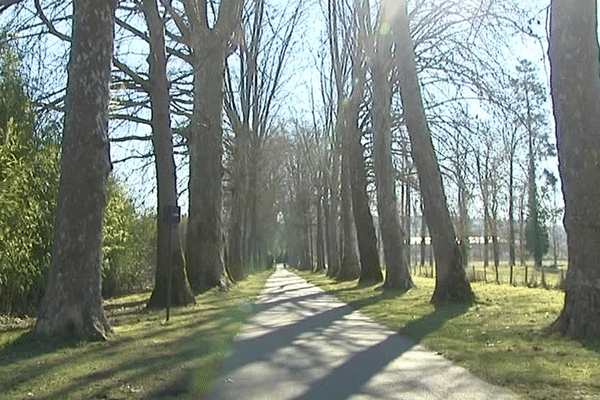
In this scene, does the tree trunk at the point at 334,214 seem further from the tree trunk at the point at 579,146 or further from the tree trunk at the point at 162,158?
Result: the tree trunk at the point at 579,146

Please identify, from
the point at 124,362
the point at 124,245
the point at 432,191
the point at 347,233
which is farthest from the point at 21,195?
the point at 347,233

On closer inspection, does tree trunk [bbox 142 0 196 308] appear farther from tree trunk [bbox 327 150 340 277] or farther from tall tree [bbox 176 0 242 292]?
tree trunk [bbox 327 150 340 277]

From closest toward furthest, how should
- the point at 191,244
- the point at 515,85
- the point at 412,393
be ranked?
1. the point at 412,393
2. the point at 515,85
3. the point at 191,244

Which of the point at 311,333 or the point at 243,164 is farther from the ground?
the point at 243,164

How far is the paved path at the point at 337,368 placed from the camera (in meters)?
7.51

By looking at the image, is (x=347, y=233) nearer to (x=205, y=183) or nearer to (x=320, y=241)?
(x=205, y=183)

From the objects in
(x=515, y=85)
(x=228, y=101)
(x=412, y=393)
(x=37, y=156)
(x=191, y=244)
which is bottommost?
(x=412, y=393)

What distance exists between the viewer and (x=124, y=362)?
955 cm

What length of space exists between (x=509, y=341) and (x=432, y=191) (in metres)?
7.48

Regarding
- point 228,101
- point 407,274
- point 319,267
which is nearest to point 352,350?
point 407,274

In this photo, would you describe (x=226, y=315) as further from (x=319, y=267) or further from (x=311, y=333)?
(x=319, y=267)

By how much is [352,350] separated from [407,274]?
14.4 metres

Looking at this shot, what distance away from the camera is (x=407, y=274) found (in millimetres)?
24797

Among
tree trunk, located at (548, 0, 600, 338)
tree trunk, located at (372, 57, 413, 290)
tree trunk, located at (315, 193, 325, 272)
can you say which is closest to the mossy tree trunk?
tree trunk, located at (372, 57, 413, 290)
